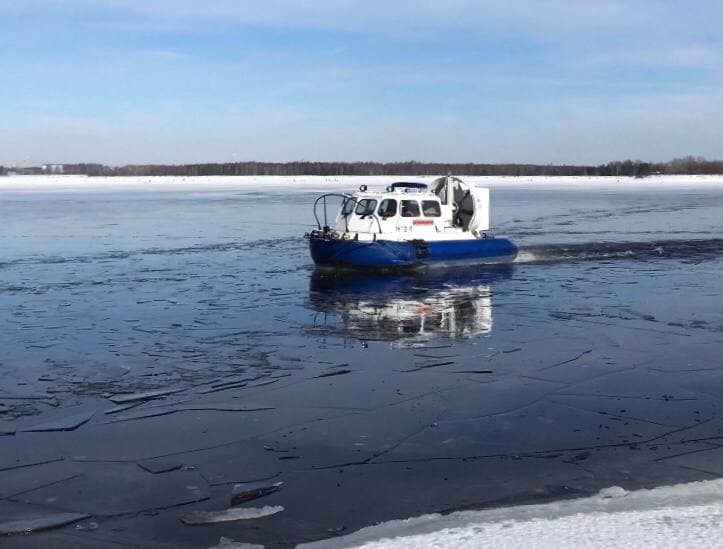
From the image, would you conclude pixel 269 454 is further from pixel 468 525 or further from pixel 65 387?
pixel 65 387

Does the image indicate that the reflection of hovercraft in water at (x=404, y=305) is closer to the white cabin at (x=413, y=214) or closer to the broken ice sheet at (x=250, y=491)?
the white cabin at (x=413, y=214)

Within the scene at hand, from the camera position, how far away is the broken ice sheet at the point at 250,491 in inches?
226

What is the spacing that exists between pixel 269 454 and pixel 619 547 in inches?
116

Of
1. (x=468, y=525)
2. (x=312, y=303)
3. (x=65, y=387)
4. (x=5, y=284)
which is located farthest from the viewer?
(x=5, y=284)

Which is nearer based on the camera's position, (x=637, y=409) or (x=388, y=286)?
(x=637, y=409)

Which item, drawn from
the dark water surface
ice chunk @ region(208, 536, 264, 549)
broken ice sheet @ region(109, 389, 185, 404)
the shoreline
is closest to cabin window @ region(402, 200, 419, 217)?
the dark water surface

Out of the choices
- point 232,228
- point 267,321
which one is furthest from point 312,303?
point 232,228

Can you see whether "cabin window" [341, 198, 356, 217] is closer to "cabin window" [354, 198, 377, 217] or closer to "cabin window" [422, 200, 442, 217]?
"cabin window" [354, 198, 377, 217]

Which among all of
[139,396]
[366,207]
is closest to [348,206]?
[366,207]

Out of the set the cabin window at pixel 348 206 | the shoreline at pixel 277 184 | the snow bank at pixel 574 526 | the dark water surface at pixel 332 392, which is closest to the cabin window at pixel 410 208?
the cabin window at pixel 348 206

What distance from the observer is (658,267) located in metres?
18.5

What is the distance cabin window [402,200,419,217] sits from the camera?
18.2 meters

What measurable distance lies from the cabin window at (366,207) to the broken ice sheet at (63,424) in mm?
11015

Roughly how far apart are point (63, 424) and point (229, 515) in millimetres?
2556
